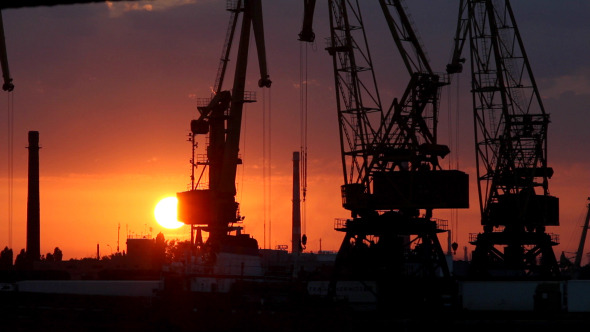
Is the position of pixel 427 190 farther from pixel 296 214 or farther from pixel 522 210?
pixel 296 214

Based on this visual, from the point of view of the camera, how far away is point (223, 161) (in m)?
101

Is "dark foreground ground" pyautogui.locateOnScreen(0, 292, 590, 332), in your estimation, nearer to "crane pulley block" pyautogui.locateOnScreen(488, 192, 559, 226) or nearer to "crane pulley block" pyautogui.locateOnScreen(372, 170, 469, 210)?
"crane pulley block" pyautogui.locateOnScreen(372, 170, 469, 210)

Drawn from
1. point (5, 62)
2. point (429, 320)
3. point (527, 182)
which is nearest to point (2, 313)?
point (5, 62)

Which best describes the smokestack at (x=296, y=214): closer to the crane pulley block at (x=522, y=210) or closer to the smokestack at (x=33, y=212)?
the smokestack at (x=33, y=212)

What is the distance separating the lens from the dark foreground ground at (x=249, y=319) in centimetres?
5372

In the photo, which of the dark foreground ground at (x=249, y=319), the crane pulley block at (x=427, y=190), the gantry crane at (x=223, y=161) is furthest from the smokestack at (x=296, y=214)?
the dark foreground ground at (x=249, y=319)

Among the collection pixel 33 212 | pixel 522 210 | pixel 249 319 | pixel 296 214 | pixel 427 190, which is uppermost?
pixel 427 190

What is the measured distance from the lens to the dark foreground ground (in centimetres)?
5372

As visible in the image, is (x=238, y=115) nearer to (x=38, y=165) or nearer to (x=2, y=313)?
(x=38, y=165)

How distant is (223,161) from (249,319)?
4722 centimetres

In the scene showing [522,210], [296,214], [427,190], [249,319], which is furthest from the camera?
[296,214]

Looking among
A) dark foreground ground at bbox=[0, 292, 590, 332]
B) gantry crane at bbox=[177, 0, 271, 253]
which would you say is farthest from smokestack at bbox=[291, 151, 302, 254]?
dark foreground ground at bbox=[0, 292, 590, 332]

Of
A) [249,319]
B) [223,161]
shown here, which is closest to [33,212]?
[223,161]

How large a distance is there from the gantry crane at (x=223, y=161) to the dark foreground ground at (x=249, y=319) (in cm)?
3869
